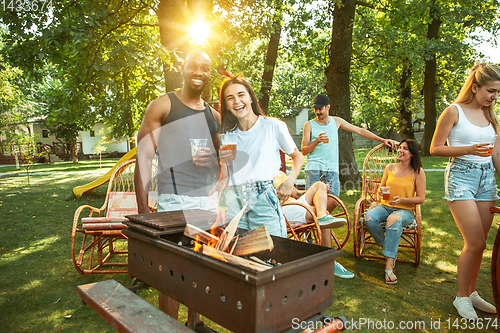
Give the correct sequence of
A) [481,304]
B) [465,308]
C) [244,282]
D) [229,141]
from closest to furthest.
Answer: [244,282] < [229,141] < [465,308] < [481,304]

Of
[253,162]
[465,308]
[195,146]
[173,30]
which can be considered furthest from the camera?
[173,30]

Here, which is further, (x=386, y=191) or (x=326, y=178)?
(x=326, y=178)

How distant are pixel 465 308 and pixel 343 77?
276 inches

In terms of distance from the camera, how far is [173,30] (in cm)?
541

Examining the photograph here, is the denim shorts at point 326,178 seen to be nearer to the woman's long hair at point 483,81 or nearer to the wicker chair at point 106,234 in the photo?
the woman's long hair at point 483,81

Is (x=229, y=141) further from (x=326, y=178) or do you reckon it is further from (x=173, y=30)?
(x=173, y=30)

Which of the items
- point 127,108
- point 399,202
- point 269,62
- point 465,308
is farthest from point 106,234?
point 269,62

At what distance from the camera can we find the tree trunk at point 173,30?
17.3 ft

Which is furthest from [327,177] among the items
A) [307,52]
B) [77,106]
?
[307,52]

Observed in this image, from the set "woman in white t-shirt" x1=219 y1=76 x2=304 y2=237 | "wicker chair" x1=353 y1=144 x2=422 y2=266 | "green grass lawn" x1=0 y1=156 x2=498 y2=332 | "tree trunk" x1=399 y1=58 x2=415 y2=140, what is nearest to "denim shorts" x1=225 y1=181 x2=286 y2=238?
"woman in white t-shirt" x1=219 y1=76 x2=304 y2=237

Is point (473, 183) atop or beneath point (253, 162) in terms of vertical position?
beneath

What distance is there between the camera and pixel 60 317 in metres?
3.07

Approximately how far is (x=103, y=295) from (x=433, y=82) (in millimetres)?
19622

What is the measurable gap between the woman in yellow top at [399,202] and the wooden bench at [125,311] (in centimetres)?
316
